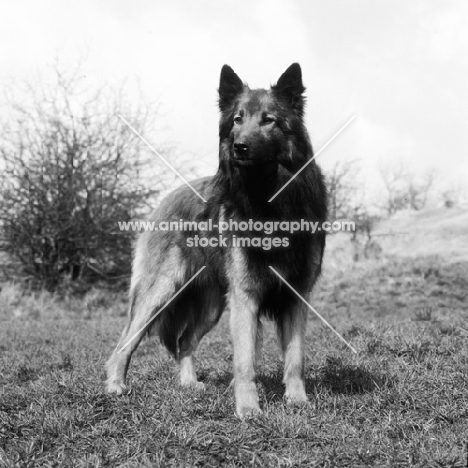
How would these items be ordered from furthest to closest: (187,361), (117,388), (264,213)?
1. (187,361)
2. (117,388)
3. (264,213)

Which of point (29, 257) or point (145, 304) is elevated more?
point (29, 257)

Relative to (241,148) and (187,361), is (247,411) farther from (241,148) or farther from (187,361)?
(241,148)

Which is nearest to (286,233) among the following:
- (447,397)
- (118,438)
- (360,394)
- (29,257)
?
(360,394)

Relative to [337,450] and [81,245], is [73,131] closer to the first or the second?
[81,245]

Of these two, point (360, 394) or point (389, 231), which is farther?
point (389, 231)

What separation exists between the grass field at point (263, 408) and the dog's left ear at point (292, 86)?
7.47 ft

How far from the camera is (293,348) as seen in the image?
13.5 feet

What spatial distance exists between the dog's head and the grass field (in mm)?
1799

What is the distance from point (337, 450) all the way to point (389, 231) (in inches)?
692

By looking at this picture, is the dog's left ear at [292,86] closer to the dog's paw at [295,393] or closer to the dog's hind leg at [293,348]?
the dog's hind leg at [293,348]

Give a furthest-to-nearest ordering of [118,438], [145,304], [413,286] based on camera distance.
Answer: [413,286]
[145,304]
[118,438]

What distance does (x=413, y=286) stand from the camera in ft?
39.5

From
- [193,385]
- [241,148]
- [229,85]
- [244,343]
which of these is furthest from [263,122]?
[193,385]

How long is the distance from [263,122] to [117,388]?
2414mm
